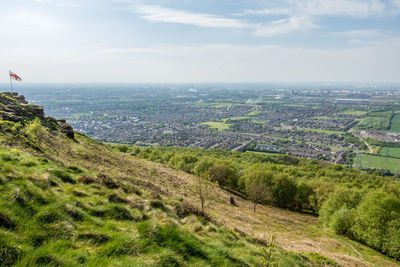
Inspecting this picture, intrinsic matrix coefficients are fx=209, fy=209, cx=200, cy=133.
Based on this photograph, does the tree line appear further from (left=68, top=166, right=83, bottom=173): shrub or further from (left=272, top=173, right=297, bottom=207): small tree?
(left=68, top=166, right=83, bottom=173): shrub

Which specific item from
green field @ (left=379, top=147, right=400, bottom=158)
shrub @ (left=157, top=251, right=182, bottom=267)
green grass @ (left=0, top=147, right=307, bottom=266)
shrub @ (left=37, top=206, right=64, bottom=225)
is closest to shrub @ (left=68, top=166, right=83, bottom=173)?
green grass @ (left=0, top=147, right=307, bottom=266)

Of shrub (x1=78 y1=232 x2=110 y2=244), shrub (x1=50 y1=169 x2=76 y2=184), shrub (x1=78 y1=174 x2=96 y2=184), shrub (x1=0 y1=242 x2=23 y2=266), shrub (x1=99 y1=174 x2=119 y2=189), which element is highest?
shrub (x1=0 y1=242 x2=23 y2=266)

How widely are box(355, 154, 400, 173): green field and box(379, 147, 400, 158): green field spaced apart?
21.9 ft

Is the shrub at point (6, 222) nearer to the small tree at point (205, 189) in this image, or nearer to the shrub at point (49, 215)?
the shrub at point (49, 215)

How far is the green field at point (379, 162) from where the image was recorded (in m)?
101

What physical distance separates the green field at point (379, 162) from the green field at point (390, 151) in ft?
21.9

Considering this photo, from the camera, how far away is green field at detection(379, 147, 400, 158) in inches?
4656

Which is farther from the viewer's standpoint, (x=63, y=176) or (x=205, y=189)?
(x=205, y=189)

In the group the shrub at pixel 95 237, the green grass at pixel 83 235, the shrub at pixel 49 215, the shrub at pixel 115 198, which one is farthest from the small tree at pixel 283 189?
the shrub at pixel 49 215

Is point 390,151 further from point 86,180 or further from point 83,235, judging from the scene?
point 83,235

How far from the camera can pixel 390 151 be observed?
12469 cm

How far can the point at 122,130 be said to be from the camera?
166625 millimetres

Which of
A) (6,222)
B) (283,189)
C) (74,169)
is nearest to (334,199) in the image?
(283,189)

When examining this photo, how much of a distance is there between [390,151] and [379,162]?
26.6 m
